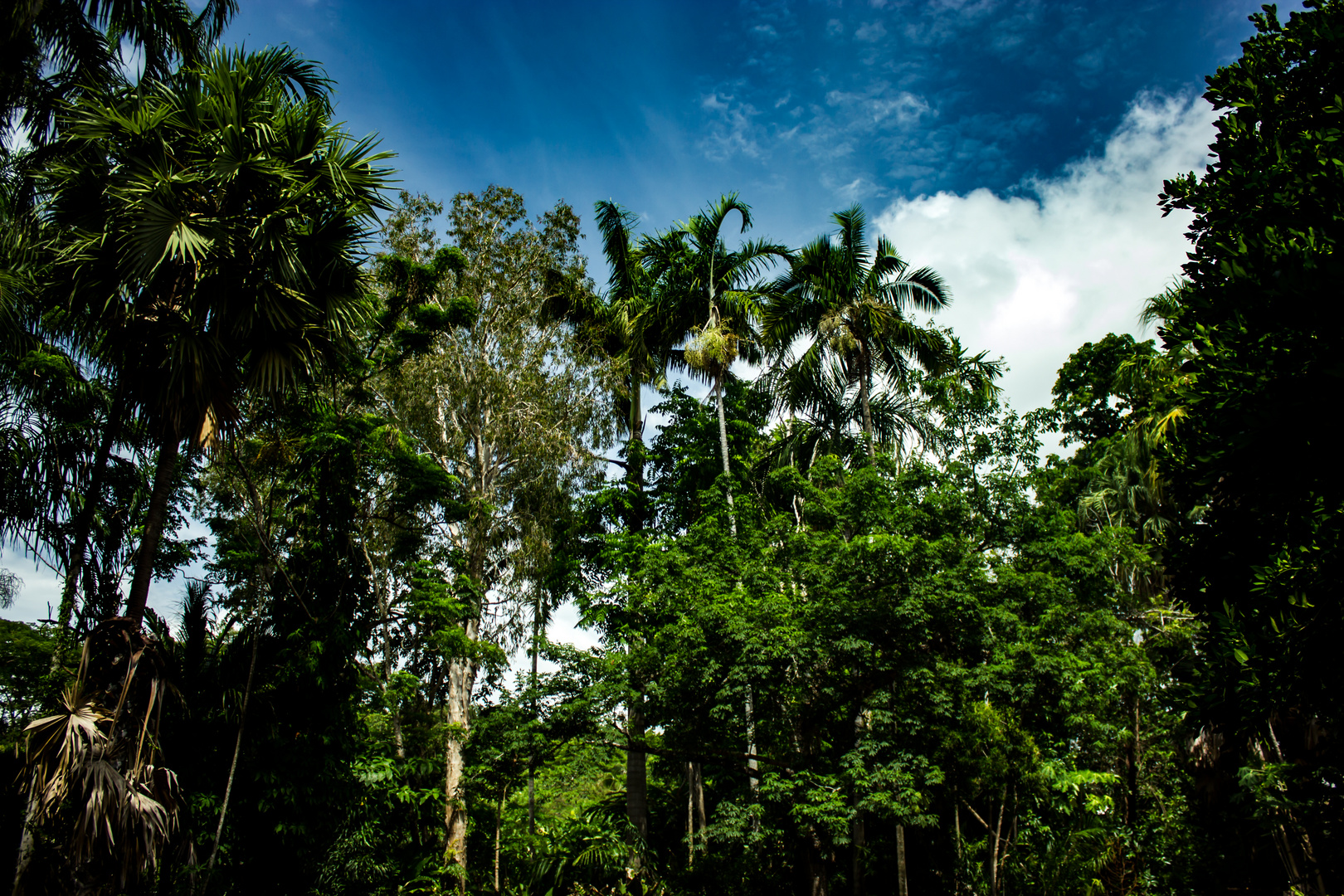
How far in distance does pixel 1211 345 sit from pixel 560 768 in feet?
34.3

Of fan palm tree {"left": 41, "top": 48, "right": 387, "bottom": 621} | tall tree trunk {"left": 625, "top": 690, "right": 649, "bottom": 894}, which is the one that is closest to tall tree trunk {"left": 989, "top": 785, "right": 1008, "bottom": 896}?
tall tree trunk {"left": 625, "top": 690, "right": 649, "bottom": 894}

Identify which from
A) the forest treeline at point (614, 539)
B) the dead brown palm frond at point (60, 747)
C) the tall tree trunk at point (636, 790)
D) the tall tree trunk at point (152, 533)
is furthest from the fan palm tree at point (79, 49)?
the tall tree trunk at point (636, 790)

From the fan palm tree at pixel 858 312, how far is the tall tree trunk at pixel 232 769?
1166cm

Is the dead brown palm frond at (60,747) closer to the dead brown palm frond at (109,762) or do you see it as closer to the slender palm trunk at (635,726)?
the dead brown palm frond at (109,762)

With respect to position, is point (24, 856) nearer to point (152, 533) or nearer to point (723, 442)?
point (152, 533)

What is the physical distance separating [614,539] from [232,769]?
7.39m

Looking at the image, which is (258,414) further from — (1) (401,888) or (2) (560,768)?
(1) (401,888)

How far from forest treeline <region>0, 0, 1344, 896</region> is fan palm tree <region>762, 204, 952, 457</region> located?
103mm

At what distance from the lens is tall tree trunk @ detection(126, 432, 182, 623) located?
6.84 m

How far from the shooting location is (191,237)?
700 cm

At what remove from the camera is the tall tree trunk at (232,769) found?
32.9 feet

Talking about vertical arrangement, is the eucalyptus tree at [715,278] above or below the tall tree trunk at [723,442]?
above

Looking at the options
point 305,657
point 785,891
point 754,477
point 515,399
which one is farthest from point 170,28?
point 785,891

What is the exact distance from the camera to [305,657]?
11.8 meters
